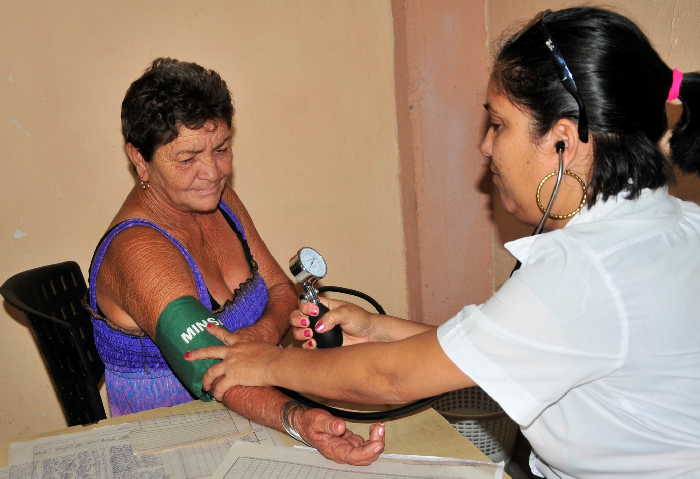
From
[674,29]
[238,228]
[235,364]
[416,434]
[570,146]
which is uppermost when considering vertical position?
[674,29]

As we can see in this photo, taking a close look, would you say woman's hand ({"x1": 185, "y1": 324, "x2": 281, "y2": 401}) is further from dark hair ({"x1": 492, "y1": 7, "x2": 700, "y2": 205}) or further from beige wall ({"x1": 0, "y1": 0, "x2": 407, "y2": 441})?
beige wall ({"x1": 0, "y1": 0, "x2": 407, "y2": 441})

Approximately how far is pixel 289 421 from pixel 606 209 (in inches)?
30.7

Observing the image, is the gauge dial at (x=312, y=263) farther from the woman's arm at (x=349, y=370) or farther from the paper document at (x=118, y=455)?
the paper document at (x=118, y=455)

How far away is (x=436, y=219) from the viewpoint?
2.93 metres

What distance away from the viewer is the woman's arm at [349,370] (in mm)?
1160

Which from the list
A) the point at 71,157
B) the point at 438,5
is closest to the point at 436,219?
the point at 438,5

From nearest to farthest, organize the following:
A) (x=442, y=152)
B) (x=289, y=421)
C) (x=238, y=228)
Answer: (x=289, y=421) < (x=238, y=228) < (x=442, y=152)

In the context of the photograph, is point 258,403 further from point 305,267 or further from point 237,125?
point 237,125

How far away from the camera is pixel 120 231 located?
1.79 m

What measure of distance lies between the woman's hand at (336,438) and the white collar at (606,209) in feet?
1.49

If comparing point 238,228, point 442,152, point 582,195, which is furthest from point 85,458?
point 442,152

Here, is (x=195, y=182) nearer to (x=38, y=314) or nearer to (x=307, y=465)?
(x=38, y=314)

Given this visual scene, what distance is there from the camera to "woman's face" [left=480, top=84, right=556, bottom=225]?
1244mm

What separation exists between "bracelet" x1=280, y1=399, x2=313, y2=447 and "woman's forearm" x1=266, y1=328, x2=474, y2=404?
0.07 metres
